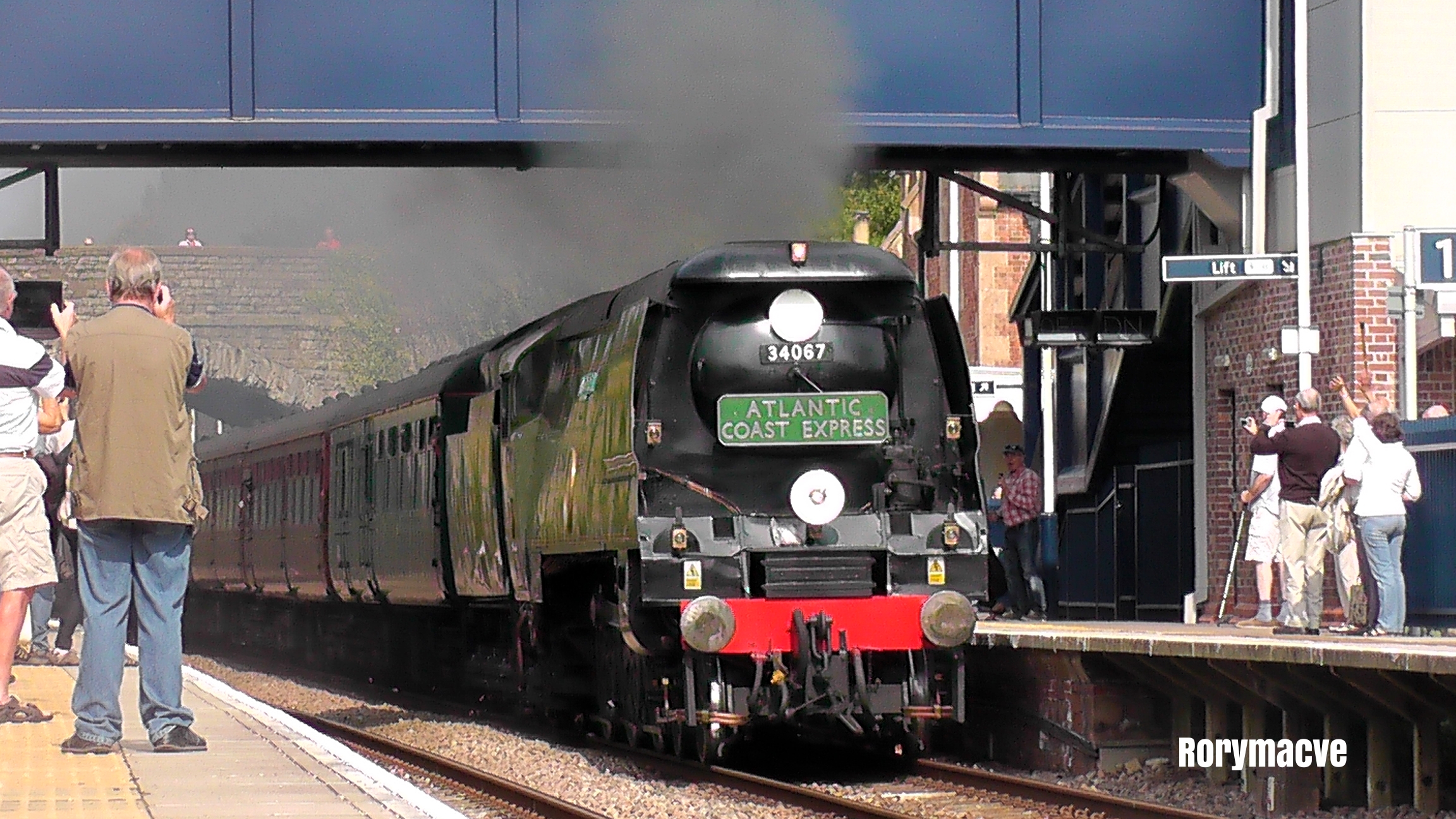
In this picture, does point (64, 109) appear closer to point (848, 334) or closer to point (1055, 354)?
point (848, 334)

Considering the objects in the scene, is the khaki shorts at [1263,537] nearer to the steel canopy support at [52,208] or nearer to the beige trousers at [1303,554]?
the beige trousers at [1303,554]

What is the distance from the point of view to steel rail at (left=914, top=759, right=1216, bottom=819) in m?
10.7

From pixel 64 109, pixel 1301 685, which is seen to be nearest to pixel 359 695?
pixel 64 109

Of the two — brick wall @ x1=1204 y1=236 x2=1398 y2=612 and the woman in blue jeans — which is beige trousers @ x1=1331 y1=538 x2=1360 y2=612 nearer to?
the woman in blue jeans

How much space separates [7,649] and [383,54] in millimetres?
11528

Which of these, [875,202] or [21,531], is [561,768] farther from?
[875,202]

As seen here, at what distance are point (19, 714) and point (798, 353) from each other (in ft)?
15.8

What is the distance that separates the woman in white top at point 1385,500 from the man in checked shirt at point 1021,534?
251 inches

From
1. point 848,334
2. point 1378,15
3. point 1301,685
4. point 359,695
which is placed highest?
point 1378,15

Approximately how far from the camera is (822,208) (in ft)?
69.7

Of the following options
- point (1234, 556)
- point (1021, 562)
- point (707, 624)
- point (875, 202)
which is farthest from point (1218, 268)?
point (875, 202)

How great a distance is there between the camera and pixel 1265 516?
17.7m

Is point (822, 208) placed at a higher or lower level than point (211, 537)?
higher

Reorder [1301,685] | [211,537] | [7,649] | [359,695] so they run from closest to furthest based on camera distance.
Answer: [7,649], [1301,685], [359,695], [211,537]
